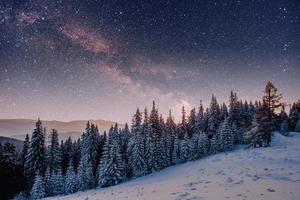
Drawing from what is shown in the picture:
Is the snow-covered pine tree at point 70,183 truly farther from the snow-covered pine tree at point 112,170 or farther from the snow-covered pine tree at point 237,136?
the snow-covered pine tree at point 237,136

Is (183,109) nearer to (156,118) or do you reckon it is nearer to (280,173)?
(156,118)

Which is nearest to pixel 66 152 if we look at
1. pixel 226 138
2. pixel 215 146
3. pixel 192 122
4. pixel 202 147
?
pixel 202 147

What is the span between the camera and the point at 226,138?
2488 inches

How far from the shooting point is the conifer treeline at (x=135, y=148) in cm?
4788

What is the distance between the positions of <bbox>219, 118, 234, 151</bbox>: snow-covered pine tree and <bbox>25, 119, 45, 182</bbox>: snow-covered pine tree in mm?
40133

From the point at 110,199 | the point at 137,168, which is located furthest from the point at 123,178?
the point at 110,199

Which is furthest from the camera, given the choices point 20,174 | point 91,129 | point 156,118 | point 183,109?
point 183,109

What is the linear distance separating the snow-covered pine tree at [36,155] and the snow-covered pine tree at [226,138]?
132 feet

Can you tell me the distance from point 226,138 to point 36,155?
42659 millimetres

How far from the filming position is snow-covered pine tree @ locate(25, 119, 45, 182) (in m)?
54.4

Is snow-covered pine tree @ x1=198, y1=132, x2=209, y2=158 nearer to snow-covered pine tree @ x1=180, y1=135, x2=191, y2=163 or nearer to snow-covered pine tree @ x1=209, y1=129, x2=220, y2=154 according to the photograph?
snow-covered pine tree @ x1=209, y1=129, x2=220, y2=154

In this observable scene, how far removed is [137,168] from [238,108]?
38154 millimetres

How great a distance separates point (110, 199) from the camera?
2180 cm

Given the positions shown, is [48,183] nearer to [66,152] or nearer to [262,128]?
[66,152]
